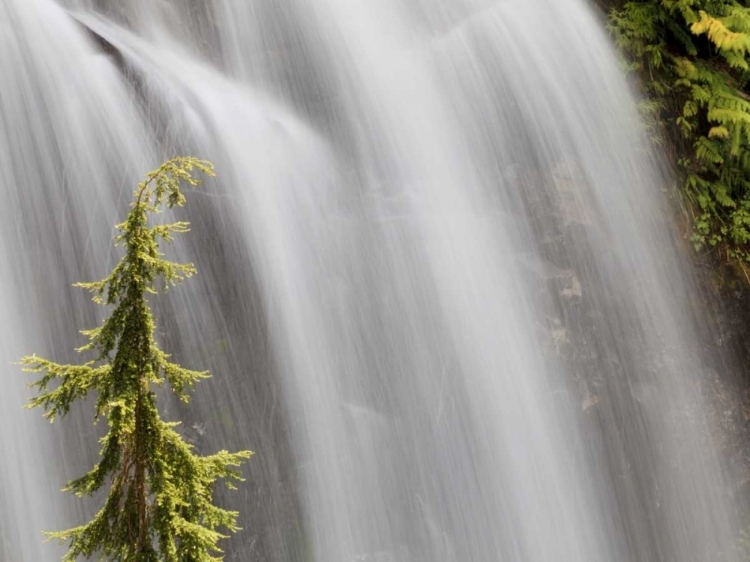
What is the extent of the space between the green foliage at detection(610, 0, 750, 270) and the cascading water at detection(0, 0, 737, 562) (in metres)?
0.52

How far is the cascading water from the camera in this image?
20.7 feet

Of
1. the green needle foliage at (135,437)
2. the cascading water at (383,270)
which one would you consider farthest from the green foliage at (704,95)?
the green needle foliage at (135,437)

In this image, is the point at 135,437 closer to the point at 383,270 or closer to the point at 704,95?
the point at 383,270

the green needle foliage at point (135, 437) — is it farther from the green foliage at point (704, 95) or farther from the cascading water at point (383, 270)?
the green foliage at point (704, 95)

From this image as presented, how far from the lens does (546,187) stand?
27.2 ft

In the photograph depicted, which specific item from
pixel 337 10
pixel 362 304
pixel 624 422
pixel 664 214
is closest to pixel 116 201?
pixel 362 304

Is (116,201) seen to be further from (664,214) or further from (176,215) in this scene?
(664,214)

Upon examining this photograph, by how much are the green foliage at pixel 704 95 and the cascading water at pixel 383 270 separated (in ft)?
1.70

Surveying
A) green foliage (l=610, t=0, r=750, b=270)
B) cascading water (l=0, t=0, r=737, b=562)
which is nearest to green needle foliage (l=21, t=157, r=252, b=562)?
cascading water (l=0, t=0, r=737, b=562)

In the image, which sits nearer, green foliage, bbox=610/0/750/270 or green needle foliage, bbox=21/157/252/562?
green needle foliage, bbox=21/157/252/562

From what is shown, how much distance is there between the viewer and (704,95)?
886 cm

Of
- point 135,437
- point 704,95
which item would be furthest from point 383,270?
point 704,95

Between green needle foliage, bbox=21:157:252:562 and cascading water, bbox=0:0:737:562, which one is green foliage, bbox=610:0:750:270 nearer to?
cascading water, bbox=0:0:737:562

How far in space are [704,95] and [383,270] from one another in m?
4.62
